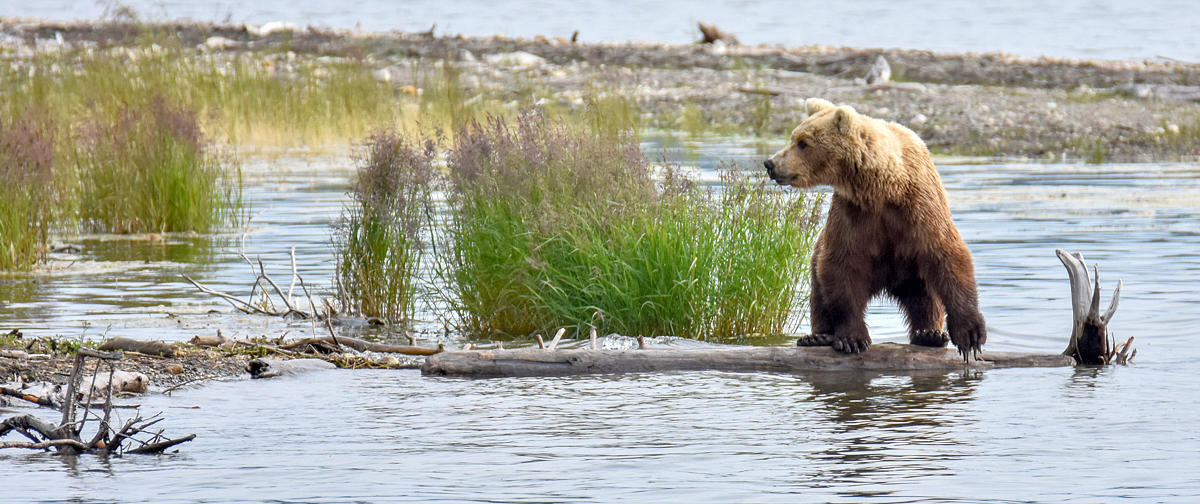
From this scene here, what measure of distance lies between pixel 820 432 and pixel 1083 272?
1.93 m

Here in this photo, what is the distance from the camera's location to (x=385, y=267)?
376 inches

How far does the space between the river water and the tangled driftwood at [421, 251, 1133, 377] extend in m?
0.07

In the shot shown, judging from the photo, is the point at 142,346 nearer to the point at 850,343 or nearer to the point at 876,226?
the point at 850,343

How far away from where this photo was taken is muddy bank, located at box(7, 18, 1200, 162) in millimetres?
23016

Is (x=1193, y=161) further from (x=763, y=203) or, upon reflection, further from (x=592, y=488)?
(x=592, y=488)

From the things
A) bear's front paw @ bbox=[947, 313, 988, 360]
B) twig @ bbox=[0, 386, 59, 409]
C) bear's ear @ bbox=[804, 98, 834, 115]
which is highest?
bear's ear @ bbox=[804, 98, 834, 115]

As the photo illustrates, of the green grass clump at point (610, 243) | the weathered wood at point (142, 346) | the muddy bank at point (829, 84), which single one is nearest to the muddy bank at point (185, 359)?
the weathered wood at point (142, 346)

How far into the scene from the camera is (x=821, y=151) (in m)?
7.16

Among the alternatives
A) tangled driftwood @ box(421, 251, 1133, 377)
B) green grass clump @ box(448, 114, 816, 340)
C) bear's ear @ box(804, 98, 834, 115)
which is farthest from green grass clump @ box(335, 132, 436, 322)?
bear's ear @ box(804, 98, 834, 115)

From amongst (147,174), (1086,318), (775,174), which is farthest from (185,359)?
(147,174)

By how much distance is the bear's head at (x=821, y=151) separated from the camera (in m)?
7.11

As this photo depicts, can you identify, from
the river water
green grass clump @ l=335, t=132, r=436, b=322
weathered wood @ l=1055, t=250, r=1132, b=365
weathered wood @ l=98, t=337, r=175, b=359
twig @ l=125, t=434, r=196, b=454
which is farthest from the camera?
green grass clump @ l=335, t=132, r=436, b=322

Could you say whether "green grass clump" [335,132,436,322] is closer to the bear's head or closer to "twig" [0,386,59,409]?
the bear's head

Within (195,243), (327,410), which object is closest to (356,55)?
(195,243)
